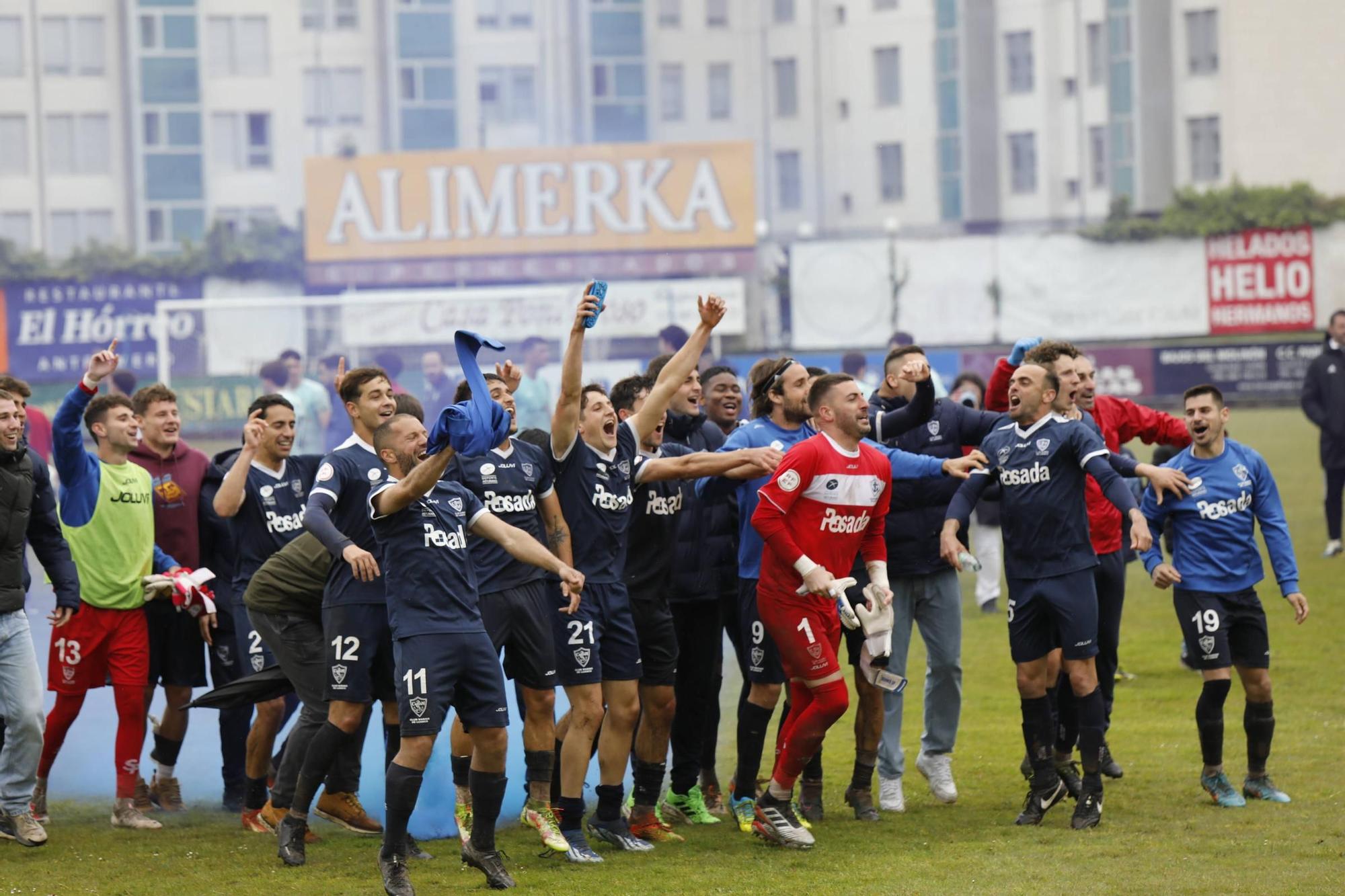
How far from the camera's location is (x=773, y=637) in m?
7.59

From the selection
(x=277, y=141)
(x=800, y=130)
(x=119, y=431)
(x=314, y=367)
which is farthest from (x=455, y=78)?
(x=119, y=431)

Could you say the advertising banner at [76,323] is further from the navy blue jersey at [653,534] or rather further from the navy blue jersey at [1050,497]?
the navy blue jersey at [1050,497]

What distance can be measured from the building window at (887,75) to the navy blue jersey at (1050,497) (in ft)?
176

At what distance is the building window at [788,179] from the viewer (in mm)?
60031

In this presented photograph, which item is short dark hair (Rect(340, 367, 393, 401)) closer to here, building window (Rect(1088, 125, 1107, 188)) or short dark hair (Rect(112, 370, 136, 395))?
short dark hair (Rect(112, 370, 136, 395))

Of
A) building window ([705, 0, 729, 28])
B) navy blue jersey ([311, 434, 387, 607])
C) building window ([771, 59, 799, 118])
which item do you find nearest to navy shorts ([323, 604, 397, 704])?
navy blue jersey ([311, 434, 387, 607])

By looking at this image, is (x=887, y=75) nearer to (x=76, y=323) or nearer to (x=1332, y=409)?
(x=76, y=323)

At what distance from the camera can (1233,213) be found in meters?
50.7

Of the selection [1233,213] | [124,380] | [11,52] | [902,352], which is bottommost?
[902,352]

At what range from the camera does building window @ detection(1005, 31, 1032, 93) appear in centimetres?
5819

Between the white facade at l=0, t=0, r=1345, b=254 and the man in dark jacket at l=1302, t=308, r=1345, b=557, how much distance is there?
40.1 m

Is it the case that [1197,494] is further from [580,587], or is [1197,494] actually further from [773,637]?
[580,587]

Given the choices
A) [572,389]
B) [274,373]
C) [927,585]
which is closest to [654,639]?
[572,389]

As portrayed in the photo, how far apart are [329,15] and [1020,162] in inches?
991
